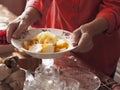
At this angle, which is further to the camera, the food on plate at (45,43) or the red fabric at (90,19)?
the red fabric at (90,19)

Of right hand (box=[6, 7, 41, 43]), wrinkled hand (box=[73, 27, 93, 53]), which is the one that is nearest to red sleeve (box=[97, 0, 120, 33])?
wrinkled hand (box=[73, 27, 93, 53])

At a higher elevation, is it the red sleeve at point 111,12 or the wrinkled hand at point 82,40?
the red sleeve at point 111,12

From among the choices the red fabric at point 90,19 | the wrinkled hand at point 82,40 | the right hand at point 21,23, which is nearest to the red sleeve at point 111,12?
the red fabric at point 90,19

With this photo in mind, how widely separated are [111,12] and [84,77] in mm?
253

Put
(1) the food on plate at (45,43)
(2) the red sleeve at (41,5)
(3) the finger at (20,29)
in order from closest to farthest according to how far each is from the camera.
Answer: (1) the food on plate at (45,43)
(3) the finger at (20,29)
(2) the red sleeve at (41,5)

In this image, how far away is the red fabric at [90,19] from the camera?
1.04 m

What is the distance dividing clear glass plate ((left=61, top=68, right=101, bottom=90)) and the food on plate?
9cm

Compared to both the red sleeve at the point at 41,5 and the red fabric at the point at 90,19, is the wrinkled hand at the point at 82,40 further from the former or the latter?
the red sleeve at the point at 41,5

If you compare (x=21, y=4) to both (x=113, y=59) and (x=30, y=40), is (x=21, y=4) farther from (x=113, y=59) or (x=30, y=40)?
(x=30, y=40)

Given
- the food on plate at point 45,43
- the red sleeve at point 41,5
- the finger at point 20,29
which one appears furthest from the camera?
the red sleeve at point 41,5

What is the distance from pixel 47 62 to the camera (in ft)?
3.20

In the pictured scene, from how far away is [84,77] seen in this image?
2.99 feet

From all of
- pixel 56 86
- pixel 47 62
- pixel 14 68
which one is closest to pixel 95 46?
pixel 47 62

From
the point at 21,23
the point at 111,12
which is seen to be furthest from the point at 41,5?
the point at 111,12
